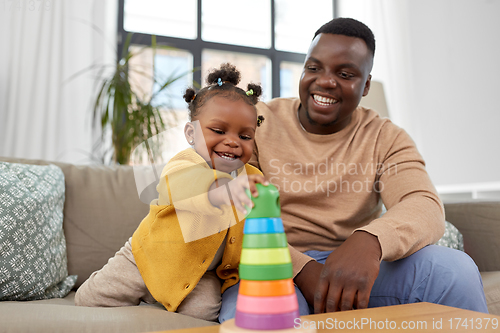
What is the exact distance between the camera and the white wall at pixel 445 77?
286cm

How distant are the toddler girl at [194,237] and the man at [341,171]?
8 centimetres

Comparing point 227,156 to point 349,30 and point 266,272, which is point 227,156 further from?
point 349,30

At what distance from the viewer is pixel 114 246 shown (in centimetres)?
143

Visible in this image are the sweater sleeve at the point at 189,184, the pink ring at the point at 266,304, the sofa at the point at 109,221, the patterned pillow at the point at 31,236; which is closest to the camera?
the pink ring at the point at 266,304

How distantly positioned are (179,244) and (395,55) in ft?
10.8

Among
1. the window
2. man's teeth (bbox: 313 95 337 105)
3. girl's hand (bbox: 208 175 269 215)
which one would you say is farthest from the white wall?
girl's hand (bbox: 208 175 269 215)

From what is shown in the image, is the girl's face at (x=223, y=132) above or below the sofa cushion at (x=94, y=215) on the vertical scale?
above

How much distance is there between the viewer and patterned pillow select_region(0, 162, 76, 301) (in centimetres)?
110

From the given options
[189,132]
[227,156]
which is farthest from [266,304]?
[189,132]

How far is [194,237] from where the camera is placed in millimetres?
872

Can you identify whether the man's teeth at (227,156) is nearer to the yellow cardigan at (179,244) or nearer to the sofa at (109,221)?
the yellow cardigan at (179,244)

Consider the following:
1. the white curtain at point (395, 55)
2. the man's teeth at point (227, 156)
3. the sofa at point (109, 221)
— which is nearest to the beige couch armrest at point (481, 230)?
the sofa at point (109, 221)

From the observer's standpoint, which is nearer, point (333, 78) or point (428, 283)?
point (428, 283)

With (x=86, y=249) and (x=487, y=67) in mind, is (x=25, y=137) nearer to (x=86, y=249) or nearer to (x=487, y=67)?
(x=86, y=249)
